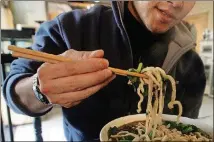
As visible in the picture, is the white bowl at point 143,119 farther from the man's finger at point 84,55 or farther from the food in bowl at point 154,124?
the man's finger at point 84,55

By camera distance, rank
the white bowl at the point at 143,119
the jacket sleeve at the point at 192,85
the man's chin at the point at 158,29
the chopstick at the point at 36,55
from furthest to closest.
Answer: the jacket sleeve at the point at 192,85 < the man's chin at the point at 158,29 < the white bowl at the point at 143,119 < the chopstick at the point at 36,55

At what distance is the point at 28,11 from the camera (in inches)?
18.9

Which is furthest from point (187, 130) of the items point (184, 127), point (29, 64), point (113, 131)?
point (29, 64)

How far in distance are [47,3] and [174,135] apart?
0.37 meters

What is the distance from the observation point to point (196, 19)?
611 millimetres

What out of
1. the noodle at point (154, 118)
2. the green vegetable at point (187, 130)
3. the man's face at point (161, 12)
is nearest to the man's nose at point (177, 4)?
the man's face at point (161, 12)

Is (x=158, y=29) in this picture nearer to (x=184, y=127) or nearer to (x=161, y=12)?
(x=161, y=12)

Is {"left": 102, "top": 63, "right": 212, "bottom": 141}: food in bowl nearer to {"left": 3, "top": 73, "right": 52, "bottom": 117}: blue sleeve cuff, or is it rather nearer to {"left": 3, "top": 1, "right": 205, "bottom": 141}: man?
{"left": 3, "top": 1, "right": 205, "bottom": 141}: man

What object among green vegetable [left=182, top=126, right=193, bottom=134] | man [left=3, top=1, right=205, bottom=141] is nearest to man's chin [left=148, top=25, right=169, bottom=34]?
man [left=3, top=1, right=205, bottom=141]

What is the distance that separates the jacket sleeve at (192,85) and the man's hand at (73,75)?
375 millimetres

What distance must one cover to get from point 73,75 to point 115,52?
10.8 inches

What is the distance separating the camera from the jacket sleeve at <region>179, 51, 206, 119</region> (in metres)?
0.68

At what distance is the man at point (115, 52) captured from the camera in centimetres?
50

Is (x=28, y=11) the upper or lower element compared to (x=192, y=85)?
upper
